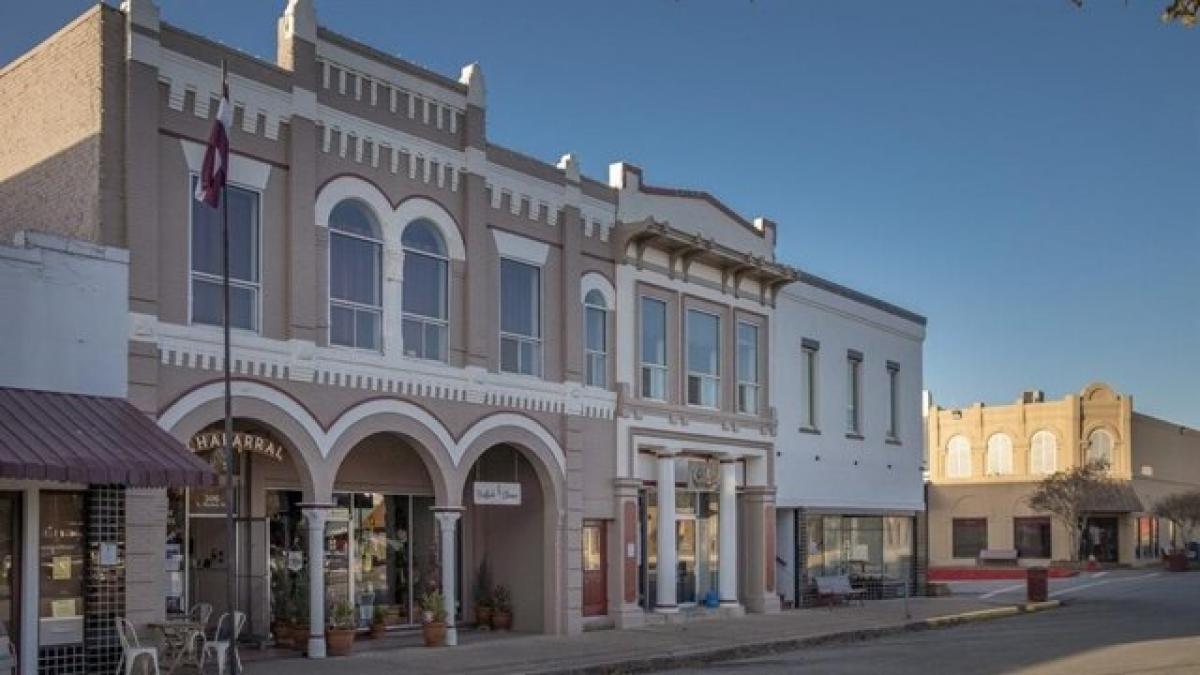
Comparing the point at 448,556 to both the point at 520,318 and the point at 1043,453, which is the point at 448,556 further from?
the point at 1043,453

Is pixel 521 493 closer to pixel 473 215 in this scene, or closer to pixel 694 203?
pixel 473 215

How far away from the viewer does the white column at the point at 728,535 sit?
28.2 metres

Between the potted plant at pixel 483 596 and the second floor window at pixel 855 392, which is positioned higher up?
the second floor window at pixel 855 392

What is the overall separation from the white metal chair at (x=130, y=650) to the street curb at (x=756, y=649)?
484cm

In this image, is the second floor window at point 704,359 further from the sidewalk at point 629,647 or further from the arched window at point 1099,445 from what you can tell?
the arched window at point 1099,445

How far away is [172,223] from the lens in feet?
56.7

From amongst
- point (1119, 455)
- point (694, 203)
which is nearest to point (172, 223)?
point (694, 203)

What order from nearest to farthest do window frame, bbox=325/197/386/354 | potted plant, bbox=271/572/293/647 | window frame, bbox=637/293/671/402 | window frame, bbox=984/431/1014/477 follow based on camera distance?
window frame, bbox=325/197/386/354
potted plant, bbox=271/572/293/647
window frame, bbox=637/293/671/402
window frame, bbox=984/431/1014/477

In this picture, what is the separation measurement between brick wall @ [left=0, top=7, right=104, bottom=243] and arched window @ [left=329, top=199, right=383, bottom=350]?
396cm

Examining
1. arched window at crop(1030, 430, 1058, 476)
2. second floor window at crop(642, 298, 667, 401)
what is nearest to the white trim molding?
A: second floor window at crop(642, 298, 667, 401)

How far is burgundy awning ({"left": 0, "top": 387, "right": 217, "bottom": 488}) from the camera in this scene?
1400 centimetres

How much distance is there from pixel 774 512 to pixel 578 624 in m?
7.64

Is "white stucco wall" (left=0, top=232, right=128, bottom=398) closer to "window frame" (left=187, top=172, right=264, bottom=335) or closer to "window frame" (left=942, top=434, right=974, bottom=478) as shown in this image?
"window frame" (left=187, top=172, right=264, bottom=335)

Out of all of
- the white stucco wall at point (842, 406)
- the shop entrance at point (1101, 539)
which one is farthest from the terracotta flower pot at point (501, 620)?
the shop entrance at point (1101, 539)
